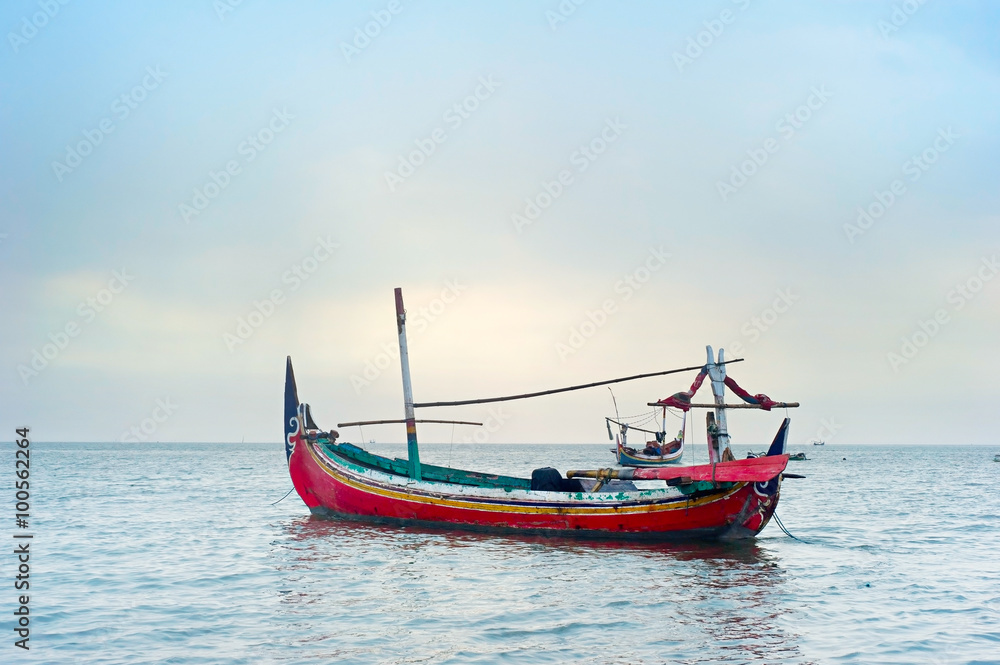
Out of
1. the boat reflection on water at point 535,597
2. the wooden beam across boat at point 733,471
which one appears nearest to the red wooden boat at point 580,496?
the wooden beam across boat at point 733,471

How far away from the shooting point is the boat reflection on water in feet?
37.2

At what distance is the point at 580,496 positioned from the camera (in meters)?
19.8

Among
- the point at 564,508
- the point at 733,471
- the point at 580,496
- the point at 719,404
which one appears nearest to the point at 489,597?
the point at 564,508

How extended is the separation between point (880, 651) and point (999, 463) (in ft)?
386

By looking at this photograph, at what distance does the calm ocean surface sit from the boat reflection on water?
52 mm

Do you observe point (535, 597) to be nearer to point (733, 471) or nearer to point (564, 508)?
point (564, 508)

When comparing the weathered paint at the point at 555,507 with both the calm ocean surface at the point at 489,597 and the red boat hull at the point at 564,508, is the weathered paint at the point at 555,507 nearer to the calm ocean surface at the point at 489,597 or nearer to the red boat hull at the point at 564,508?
the red boat hull at the point at 564,508

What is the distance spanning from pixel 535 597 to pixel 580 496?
18.4ft

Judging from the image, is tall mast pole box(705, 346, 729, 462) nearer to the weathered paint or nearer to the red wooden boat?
the red wooden boat

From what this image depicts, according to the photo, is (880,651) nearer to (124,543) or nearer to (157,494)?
(124,543)

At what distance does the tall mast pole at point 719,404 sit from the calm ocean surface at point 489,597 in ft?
7.81

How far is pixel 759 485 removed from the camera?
1889 cm

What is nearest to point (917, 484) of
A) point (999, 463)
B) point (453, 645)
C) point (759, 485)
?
point (759, 485)

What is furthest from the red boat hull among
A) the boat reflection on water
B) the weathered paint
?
the boat reflection on water
